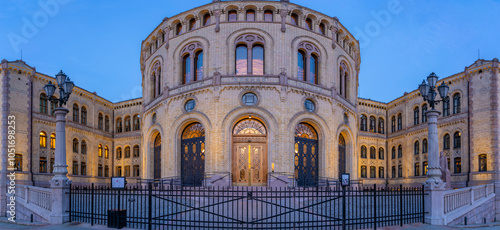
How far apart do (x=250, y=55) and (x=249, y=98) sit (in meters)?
3.19

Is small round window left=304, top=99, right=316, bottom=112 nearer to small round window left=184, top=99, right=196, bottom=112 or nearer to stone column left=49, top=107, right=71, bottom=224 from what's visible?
small round window left=184, top=99, right=196, bottom=112

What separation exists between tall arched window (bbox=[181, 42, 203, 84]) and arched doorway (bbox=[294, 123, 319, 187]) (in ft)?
27.2

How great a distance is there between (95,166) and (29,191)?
Result: 23972 mm

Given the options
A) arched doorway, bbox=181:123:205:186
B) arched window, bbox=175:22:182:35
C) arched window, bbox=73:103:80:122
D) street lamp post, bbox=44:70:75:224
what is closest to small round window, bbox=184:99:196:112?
arched doorway, bbox=181:123:205:186

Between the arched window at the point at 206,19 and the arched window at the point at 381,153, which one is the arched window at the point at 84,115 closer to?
the arched window at the point at 206,19

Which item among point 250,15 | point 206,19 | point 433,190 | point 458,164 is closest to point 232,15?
point 250,15


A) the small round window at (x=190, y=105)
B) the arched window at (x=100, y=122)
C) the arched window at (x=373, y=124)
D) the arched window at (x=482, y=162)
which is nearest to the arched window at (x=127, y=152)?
the arched window at (x=100, y=122)

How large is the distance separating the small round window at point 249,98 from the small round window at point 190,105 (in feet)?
12.3

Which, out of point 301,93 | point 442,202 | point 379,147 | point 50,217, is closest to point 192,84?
point 301,93

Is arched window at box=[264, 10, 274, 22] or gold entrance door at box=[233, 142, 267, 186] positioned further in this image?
arched window at box=[264, 10, 274, 22]

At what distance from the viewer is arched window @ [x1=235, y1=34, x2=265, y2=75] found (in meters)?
29.0

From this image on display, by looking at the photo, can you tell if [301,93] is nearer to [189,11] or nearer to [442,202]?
[189,11]

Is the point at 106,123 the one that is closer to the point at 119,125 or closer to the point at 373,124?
the point at 119,125

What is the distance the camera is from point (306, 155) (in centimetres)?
2900
